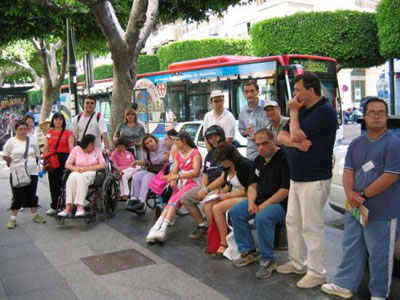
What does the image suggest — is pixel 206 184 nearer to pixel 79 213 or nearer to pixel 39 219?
pixel 79 213

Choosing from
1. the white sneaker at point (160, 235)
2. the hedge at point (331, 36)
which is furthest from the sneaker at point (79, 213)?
the hedge at point (331, 36)

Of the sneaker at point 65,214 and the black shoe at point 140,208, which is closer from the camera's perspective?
the sneaker at point 65,214

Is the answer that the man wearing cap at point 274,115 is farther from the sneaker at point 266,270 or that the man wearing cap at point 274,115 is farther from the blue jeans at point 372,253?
the blue jeans at point 372,253

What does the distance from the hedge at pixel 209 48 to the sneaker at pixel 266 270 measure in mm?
24946

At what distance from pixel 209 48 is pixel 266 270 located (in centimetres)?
2525

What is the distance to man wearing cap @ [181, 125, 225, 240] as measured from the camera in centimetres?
583

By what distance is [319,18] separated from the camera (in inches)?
854

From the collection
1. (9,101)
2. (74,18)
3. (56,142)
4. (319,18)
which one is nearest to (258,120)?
(56,142)

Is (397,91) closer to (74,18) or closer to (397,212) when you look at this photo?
(74,18)

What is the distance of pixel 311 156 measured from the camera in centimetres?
414

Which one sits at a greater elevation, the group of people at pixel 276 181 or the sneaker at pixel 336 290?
the group of people at pixel 276 181

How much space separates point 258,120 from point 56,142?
11.1ft

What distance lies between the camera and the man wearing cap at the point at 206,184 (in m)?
5.83

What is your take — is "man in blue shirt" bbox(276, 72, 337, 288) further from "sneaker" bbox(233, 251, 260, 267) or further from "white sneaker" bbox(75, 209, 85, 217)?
"white sneaker" bbox(75, 209, 85, 217)
